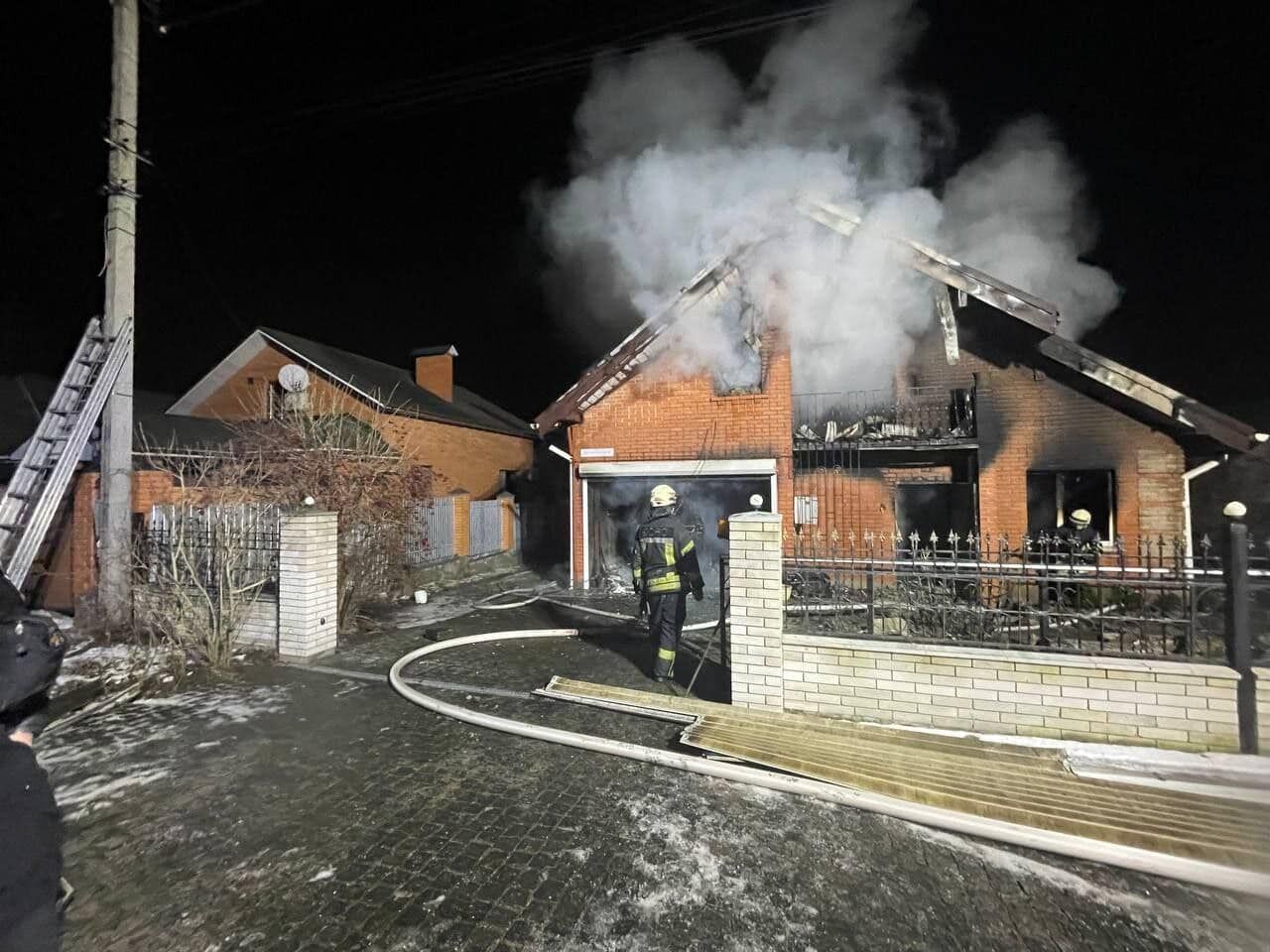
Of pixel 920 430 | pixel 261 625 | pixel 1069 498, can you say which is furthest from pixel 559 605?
pixel 1069 498

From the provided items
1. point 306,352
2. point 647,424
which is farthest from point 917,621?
point 306,352

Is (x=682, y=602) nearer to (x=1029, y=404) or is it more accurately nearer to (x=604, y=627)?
(x=604, y=627)

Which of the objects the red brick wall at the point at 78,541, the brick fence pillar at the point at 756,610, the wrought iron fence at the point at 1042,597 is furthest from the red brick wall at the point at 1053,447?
the red brick wall at the point at 78,541

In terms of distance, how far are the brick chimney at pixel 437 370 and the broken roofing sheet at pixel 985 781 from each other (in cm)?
1651

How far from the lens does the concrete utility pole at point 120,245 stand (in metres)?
7.46

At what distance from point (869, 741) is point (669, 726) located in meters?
1.51

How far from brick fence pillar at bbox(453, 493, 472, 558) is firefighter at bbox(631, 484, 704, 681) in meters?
8.69

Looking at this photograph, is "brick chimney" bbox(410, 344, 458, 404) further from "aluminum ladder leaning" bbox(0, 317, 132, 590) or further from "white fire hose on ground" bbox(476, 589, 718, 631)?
"aluminum ladder leaning" bbox(0, 317, 132, 590)

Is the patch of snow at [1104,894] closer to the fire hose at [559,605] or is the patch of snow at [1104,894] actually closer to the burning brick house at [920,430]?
the fire hose at [559,605]

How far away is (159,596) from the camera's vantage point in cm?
647

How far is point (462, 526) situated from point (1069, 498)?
12.2 m

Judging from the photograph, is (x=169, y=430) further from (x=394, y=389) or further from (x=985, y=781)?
(x=985, y=781)

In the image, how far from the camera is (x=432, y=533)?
1224cm

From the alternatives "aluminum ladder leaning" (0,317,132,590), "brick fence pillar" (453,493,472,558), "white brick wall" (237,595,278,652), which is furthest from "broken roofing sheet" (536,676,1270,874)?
"brick fence pillar" (453,493,472,558)
